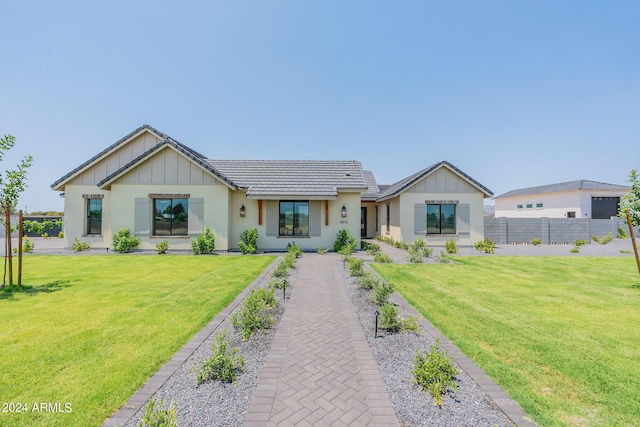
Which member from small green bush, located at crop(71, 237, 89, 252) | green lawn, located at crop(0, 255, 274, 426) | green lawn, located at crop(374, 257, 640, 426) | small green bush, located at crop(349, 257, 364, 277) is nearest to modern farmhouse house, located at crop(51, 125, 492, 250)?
small green bush, located at crop(71, 237, 89, 252)

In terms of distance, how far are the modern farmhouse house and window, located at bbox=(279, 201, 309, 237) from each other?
0.06 meters

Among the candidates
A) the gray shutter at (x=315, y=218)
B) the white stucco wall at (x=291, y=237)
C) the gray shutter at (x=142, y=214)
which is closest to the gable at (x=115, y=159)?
the gray shutter at (x=142, y=214)

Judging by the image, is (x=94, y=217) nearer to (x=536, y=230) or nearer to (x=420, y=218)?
(x=420, y=218)

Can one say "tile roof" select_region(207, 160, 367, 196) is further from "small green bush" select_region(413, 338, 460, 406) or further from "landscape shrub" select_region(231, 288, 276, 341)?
"small green bush" select_region(413, 338, 460, 406)

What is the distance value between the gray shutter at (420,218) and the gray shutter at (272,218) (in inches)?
357

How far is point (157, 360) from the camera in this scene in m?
3.89

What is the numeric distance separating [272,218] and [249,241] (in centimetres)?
195

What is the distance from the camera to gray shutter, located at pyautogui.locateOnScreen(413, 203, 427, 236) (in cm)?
1789

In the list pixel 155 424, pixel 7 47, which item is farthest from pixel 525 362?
pixel 7 47

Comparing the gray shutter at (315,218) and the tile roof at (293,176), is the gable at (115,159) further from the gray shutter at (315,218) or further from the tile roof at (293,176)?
the gray shutter at (315,218)

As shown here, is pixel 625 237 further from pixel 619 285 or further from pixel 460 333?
pixel 460 333

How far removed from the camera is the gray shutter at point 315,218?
54.0 ft

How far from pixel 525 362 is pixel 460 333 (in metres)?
1.10

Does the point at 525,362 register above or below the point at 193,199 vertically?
below
